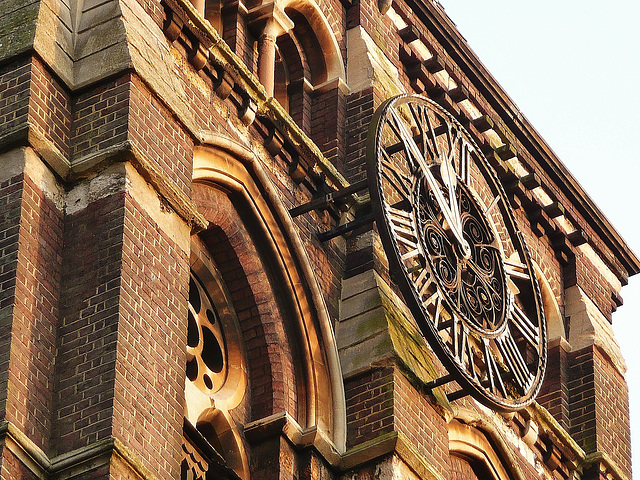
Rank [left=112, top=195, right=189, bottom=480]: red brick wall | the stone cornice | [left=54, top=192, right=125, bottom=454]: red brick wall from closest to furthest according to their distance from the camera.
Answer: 1. [left=54, top=192, right=125, bottom=454]: red brick wall
2. [left=112, top=195, right=189, bottom=480]: red brick wall
3. the stone cornice

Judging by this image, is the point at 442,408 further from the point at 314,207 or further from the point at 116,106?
the point at 116,106

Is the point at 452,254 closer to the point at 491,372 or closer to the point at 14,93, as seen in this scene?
the point at 491,372

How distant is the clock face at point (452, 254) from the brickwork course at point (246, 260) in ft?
1.24

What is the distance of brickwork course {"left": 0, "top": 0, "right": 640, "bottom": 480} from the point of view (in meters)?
15.5

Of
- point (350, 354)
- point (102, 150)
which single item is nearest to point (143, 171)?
point (102, 150)

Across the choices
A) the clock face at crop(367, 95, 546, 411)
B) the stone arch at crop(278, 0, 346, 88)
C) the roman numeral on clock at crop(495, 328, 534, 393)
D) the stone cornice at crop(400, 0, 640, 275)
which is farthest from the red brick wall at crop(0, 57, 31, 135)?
the stone cornice at crop(400, 0, 640, 275)

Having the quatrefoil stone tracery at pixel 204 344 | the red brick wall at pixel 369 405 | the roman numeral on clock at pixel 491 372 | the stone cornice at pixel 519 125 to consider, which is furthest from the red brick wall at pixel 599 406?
the quatrefoil stone tracery at pixel 204 344

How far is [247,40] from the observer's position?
72.8ft

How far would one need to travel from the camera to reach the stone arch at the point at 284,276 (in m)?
19.1

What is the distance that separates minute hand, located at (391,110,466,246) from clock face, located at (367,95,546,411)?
0.06ft

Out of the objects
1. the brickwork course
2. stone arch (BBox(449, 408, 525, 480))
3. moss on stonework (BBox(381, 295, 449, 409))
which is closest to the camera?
the brickwork course

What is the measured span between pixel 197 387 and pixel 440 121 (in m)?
5.43

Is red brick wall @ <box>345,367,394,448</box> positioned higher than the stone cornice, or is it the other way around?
the stone cornice

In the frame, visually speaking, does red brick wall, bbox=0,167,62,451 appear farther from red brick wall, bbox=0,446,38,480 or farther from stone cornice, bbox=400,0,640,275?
stone cornice, bbox=400,0,640,275
